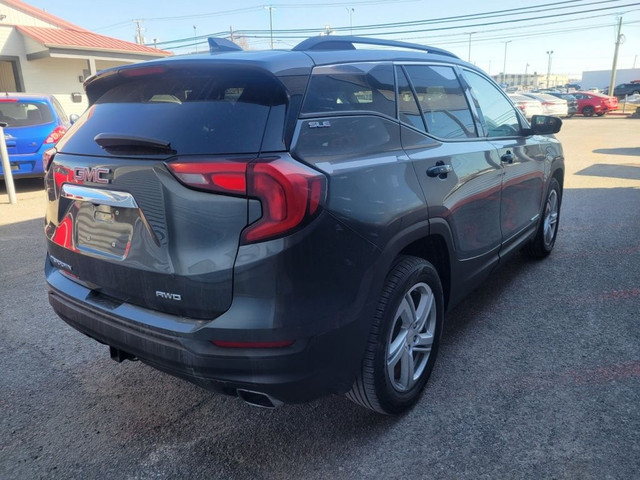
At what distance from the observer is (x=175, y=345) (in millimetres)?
2066

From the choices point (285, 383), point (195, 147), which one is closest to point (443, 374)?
point (285, 383)

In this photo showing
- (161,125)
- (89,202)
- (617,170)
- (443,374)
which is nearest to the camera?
(161,125)

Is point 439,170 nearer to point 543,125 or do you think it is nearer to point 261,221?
point 261,221

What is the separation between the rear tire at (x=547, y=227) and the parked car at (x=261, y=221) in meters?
2.39

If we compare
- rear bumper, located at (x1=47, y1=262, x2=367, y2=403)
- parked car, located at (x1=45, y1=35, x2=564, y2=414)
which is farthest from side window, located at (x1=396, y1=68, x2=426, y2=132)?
rear bumper, located at (x1=47, y1=262, x2=367, y2=403)

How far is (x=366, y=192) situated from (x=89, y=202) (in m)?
1.24

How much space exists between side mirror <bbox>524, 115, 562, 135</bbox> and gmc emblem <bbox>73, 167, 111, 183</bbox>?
3.34 m

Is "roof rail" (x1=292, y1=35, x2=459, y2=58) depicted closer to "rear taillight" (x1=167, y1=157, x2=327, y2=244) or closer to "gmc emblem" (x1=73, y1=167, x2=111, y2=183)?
"rear taillight" (x1=167, y1=157, x2=327, y2=244)

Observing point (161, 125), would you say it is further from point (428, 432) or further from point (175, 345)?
point (428, 432)

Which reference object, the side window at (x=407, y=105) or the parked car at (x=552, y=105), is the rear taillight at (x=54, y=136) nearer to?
the side window at (x=407, y=105)

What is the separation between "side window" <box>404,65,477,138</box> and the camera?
2939 millimetres

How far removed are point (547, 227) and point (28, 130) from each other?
8369mm

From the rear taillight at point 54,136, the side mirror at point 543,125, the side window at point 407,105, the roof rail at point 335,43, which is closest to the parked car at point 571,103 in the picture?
the rear taillight at point 54,136

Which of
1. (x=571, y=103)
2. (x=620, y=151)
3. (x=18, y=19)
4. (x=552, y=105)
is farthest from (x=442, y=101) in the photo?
(x=571, y=103)
